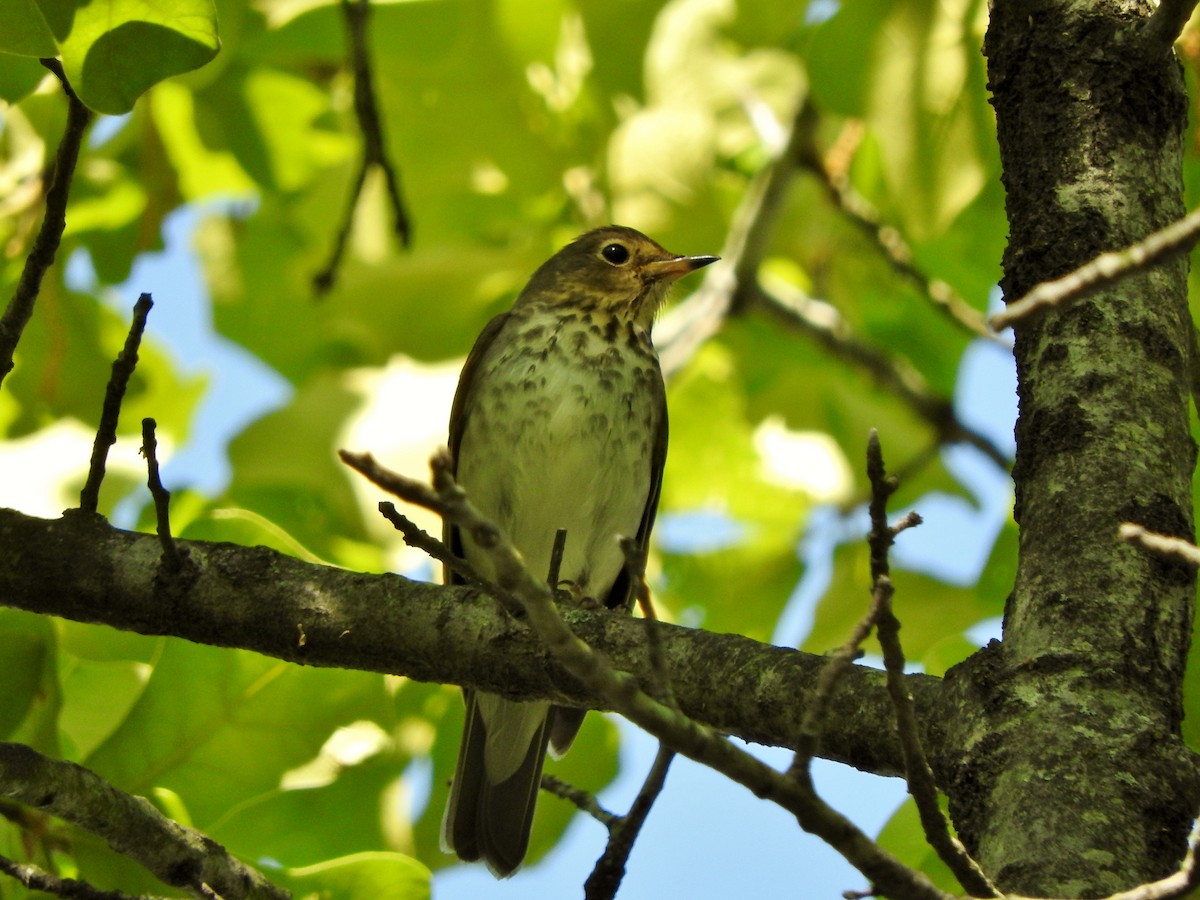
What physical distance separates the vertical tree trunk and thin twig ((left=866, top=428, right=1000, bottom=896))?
4.6 inches

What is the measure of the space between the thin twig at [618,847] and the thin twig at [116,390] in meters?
1.22

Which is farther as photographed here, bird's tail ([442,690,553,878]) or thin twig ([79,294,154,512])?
bird's tail ([442,690,553,878])

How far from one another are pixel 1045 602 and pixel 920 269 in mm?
4071

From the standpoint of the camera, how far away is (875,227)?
228 inches

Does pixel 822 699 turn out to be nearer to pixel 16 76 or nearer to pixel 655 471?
pixel 16 76

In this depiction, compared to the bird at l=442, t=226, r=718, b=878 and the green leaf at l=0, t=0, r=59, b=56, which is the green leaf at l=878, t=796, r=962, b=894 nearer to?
the green leaf at l=0, t=0, r=59, b=56

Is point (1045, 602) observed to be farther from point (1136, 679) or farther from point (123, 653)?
Answer: point (123, 653)

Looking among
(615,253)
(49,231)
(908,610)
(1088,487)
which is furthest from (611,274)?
(1088,487)

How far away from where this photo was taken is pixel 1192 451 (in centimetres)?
242

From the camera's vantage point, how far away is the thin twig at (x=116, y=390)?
8.91ft

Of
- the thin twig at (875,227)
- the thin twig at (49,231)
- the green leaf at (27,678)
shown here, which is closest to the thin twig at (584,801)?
the green leaf at (27,678)

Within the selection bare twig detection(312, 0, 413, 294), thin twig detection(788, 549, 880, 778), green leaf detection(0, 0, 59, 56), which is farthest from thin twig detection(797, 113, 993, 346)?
thin twig detection(788, 549, 880, 778)

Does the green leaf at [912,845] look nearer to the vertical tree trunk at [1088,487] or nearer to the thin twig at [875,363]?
the vertical tree trunk at [1088,487]

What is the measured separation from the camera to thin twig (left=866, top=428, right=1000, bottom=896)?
185 centimetres
